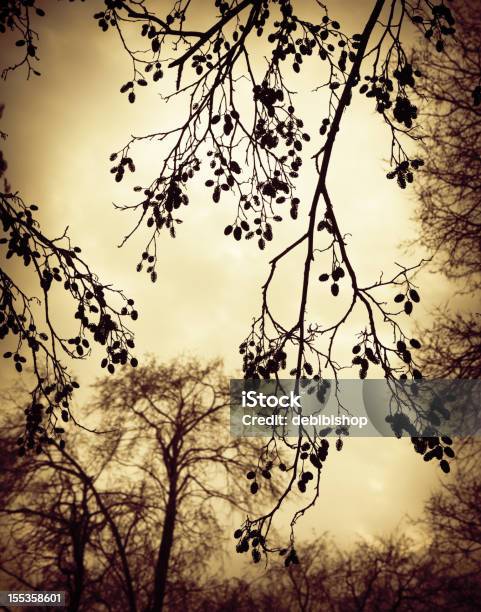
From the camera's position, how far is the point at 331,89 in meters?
3.51

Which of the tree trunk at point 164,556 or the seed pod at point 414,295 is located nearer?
the seed pod at point 414,295

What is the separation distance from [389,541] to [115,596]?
1283cm

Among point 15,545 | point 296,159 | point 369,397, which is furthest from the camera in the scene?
point 15,545

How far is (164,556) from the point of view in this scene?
44.0 feet

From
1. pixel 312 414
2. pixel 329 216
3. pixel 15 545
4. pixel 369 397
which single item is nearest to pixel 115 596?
pixel 15 545

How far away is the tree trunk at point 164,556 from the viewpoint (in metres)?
12.9

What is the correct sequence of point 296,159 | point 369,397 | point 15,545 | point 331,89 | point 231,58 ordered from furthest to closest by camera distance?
point 15,545, point 369,397, point 296,159, point 331,89, point 231,58

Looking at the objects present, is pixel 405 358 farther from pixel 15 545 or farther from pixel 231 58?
pixel 15 545

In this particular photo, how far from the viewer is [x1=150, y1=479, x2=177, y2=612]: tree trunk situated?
1291cm

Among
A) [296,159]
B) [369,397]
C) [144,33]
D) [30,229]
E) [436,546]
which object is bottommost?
[436,546]

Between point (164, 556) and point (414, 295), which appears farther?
point (164, 556)

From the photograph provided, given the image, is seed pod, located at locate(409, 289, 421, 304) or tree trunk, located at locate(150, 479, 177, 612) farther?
tree trunk, located at locate(150, 479, 177, 612)

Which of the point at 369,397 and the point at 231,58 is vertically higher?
the point at 231,58

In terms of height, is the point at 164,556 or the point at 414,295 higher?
the point at 164,556
